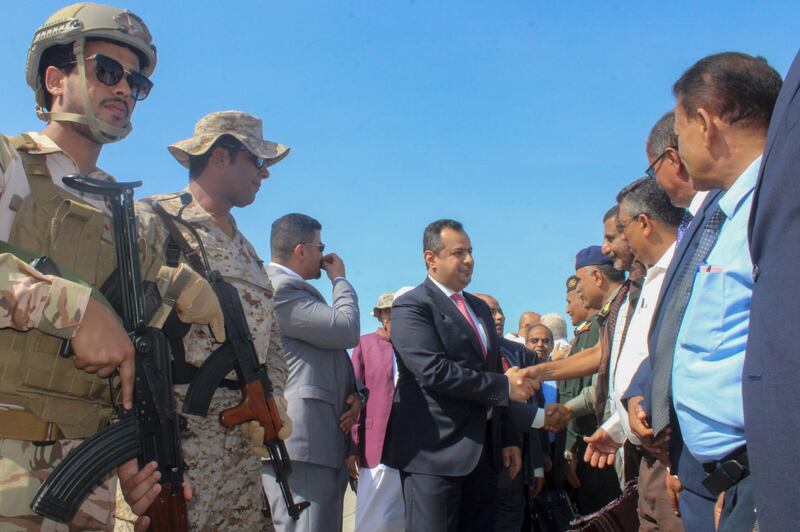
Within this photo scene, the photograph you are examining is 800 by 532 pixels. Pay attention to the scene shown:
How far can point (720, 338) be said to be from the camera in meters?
2.30

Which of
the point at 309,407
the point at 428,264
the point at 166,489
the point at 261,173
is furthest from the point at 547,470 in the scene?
the point at 166,489

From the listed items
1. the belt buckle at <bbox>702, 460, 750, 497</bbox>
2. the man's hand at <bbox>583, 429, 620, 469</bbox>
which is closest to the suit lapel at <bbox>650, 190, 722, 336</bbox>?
the belt buckle at <bbox>702, 460, 750, 497</bbox>

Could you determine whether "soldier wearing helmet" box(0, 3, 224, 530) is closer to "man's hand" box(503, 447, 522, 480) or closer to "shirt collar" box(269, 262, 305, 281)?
"shirt collar" box(269, 262, 305, 281)

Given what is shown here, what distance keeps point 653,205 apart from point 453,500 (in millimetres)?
2256

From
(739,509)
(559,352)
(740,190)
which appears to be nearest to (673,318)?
(740,190)

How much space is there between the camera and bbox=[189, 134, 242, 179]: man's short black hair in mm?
3802

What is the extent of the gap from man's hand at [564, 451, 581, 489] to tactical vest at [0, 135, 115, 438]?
546 centimetres

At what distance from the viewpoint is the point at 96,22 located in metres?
2.80

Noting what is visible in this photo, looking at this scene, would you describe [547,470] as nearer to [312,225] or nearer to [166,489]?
[312,225]

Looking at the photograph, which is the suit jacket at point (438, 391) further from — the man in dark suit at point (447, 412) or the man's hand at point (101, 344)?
the man's hand at point (101, 344)

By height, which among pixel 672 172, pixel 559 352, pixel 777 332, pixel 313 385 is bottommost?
pixel 777 332

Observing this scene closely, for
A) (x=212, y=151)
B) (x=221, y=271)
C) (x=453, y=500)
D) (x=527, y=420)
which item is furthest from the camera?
(x=527, y=420)

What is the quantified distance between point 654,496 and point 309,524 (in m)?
2.07

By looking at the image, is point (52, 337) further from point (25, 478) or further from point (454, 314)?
point (454, 314)
